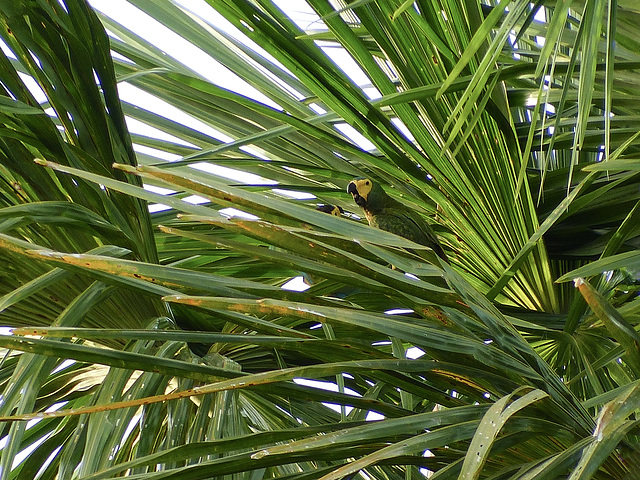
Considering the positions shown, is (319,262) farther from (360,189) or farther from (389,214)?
(389,214)

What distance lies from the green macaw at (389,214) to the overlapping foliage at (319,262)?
0.03m

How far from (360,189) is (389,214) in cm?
16

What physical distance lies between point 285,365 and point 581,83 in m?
0.53

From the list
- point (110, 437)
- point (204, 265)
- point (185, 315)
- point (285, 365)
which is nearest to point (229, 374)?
point (110, 437)

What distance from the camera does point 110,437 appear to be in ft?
2.33

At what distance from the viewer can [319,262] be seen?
0.59 meters

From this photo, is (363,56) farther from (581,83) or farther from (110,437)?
(110,437)

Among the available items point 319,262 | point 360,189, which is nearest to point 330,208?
point 360,189

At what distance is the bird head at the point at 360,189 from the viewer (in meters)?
1.33

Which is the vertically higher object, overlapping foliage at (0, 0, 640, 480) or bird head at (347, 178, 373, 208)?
bird head at (347, 178, 373, 208)

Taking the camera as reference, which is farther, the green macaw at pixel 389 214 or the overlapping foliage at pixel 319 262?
the green macaw at pixel 389 214

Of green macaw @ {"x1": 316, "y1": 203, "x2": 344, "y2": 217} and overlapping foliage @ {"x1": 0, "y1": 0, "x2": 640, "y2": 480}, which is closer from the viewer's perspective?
overlapping foliage @ {"x1": 0, "y1": 0, "x2": 640, "y2": 480}

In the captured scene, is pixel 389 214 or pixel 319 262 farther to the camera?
pixel 389 214

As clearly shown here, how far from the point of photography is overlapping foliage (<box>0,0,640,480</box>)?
0.55 m
